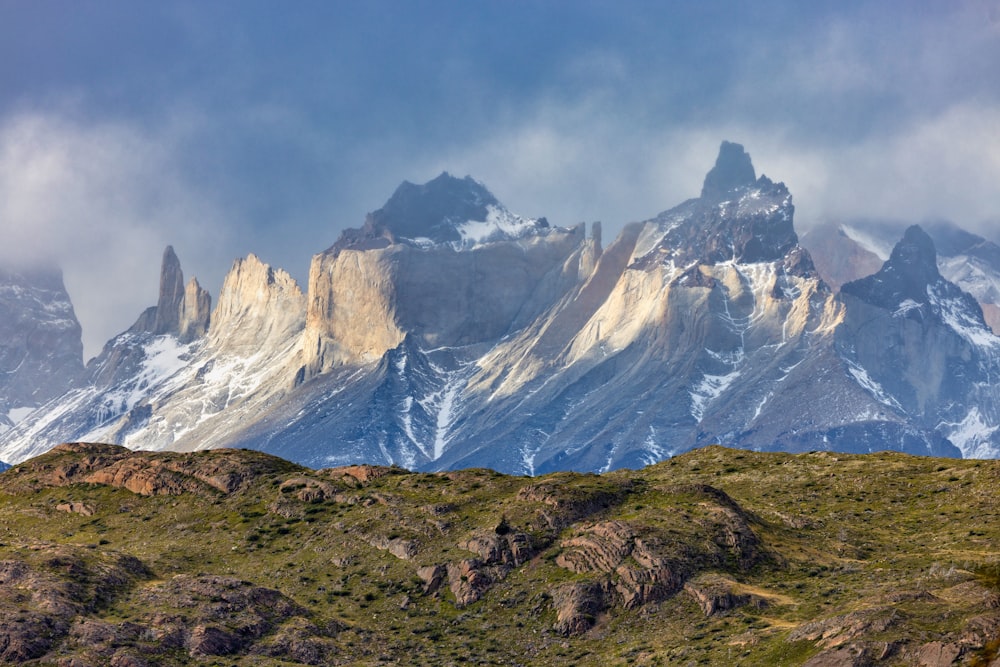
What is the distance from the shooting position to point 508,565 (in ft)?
466

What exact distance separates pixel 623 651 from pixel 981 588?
3027cm

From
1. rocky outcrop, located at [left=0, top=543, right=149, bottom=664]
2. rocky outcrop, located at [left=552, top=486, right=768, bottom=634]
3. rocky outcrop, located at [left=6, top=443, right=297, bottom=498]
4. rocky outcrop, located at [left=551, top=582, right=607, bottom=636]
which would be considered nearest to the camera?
rocky outcrop, located at [left=0, top=543, right=149, bottom=664]

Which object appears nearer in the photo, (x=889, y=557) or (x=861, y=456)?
(x=889, y=557)

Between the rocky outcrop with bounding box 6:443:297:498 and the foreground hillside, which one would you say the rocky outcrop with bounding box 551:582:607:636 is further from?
the rocky outcrop with bounding box 6:443:297:498

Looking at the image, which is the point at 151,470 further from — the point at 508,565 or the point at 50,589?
the point at 508,565

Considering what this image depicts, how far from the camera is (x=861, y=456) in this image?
580 ft

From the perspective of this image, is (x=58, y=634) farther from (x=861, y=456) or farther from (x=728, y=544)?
(x=861, y=456)

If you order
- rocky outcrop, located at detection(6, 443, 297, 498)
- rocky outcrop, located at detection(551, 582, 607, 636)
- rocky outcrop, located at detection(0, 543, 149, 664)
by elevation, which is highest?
rocky outcrop, located at detection(6, 443, 297, 498)

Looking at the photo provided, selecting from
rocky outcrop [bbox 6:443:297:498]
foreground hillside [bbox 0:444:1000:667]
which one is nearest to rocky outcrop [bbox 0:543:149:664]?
foreground hillside [bbox 0:444:1000:667]

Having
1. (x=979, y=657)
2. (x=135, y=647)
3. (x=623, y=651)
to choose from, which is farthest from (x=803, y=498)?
(x=135, y=647)

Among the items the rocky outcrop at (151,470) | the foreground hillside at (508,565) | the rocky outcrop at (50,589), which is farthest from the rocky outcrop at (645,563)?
the rocky outcrop at (151,470)

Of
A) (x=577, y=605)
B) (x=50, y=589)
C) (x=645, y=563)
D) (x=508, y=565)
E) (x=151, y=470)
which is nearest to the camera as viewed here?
(x=50, y=589)

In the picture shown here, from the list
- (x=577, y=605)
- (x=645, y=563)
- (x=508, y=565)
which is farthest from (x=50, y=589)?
(x=645, y=563)

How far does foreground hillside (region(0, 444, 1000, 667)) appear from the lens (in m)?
120
